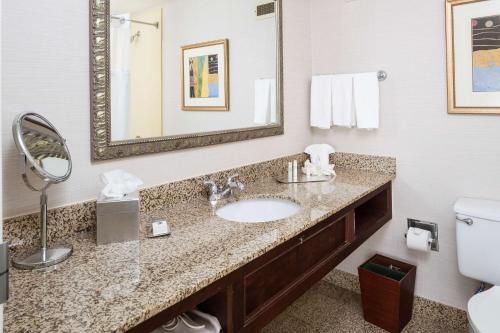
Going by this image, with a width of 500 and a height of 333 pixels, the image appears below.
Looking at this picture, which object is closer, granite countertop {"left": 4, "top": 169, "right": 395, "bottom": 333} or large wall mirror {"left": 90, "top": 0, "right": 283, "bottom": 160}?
granite countertop {"left": 4, "top": 169, "right": 395, "bottom": 333}

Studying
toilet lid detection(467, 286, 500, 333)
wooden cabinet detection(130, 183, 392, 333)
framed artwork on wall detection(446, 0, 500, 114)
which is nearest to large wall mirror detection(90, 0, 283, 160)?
wooden cabinet detection(130, 183, 392, 333)

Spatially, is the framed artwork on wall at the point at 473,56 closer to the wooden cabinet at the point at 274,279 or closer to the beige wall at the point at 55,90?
the wooden cabinet at the point at 274,279

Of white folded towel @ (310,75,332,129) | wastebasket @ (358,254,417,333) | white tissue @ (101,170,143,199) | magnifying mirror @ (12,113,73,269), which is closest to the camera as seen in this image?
magnifying mirror @ (12,113,73,269)

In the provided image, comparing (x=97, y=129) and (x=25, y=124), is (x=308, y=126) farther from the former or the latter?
(x=25, y=124)

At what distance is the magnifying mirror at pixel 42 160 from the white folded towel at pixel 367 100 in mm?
1634

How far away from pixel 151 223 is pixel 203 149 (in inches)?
19.5

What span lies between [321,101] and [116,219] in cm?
156

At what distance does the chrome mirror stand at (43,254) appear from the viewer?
922mm

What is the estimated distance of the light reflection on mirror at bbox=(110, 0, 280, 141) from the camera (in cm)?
128

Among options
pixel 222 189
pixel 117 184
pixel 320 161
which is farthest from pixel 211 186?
pixel 320 161

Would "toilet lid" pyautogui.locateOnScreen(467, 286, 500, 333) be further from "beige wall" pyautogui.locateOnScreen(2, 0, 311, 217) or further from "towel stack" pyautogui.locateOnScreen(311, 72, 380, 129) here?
"beige wall" pyautogui.locateOnScreen(2, 0, 311, 217)

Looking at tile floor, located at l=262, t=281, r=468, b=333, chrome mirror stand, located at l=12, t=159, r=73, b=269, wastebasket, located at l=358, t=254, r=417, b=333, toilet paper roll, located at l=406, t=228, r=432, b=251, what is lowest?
tile floor, located at l=262, t=281, r=468, b=333

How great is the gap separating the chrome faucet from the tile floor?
3.07ft

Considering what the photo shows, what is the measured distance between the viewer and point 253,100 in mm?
1884
